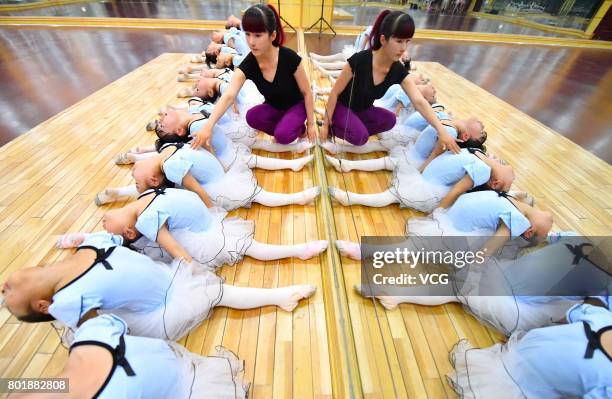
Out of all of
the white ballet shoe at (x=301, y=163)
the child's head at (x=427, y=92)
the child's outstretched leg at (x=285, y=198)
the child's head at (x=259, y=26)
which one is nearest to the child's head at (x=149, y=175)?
the child's outstretched leg at (x=285, y=198)

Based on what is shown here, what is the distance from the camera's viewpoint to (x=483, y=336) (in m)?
1.21

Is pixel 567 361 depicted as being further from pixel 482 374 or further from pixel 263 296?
pixel 263 296

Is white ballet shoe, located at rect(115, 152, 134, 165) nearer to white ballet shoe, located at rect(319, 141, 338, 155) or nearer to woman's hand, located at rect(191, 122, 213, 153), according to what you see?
woman's hand, located at rect(191, 122, 213, 153)

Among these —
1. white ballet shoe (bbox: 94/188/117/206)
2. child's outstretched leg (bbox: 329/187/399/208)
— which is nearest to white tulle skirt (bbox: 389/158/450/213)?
child's outstretched leg (bbox: 329/187/399/208)

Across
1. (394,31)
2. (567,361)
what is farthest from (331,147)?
(567,361)

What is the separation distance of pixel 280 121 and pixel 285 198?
0.70 meters

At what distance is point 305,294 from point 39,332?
44.2 inches

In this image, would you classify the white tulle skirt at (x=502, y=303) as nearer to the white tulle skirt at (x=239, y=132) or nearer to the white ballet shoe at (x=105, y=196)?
the white tulle skirt at (x=239, y=132)

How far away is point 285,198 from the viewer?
185 centimetres

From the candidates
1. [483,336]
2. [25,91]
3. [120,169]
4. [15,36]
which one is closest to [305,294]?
[483,336]

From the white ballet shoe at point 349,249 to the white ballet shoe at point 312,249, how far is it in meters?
0.08

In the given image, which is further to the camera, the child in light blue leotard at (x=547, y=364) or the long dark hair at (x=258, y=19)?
the long dark hair at (x=258, y=19)

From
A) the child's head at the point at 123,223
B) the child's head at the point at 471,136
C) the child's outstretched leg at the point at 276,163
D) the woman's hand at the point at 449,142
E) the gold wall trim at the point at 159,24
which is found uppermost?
the woman's hand at the point at 449,142

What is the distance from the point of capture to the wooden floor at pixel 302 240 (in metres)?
1.13
